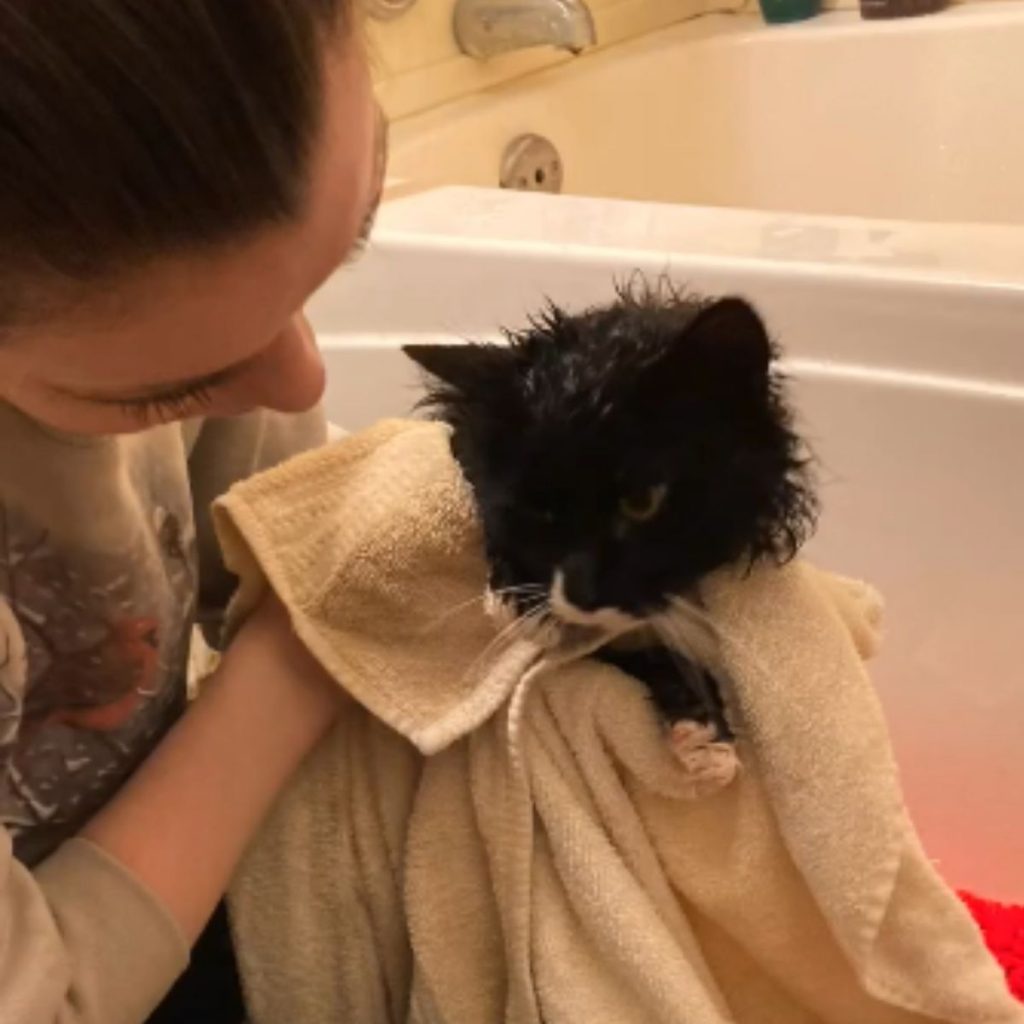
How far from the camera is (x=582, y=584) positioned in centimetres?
67

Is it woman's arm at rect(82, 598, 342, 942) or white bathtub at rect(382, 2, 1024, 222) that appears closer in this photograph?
woman's arm at rect(82, 598, 342, 942)

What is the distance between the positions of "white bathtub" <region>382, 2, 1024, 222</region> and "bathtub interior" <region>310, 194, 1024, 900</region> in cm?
68

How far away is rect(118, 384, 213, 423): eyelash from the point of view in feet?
1.88

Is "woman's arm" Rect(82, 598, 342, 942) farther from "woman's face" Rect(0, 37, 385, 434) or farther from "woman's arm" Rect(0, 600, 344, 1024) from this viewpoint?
"woman's face" Rect(0, 37, 385, 434)

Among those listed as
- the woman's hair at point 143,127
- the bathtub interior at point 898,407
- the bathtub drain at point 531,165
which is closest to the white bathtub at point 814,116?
the bathtub drain at point 531,165

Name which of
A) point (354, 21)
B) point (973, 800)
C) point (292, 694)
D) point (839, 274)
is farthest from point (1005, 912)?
point (354, 21)

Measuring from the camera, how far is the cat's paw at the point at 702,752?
26.3 inches

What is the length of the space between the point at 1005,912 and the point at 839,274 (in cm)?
47

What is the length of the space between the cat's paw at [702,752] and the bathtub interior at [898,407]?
0.33 meters

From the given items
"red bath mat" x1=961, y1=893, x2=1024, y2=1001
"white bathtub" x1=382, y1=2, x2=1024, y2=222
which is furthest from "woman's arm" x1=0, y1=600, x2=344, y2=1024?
"white bathtub" x1=382, y1=2, x2=1024, y2=222

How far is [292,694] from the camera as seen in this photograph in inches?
29.2

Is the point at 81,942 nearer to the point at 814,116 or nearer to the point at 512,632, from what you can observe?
the point at 512,632

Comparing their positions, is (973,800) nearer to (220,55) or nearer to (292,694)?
(292,694)

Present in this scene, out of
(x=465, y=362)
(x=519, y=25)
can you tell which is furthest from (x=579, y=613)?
(x=519, y=25)
